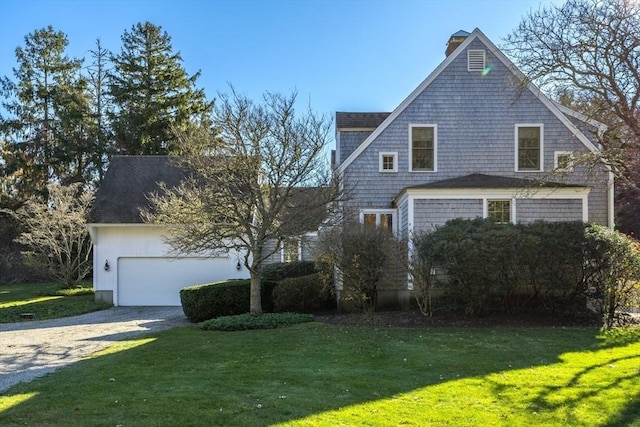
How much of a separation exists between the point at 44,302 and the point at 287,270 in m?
10.3

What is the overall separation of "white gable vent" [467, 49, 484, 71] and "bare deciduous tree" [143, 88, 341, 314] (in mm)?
5933

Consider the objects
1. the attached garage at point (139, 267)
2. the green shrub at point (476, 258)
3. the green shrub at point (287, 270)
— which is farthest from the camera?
the attached garage at point (139, 267)

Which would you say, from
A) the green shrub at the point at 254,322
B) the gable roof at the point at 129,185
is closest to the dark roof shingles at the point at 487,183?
the green shrub at the point at 254,322

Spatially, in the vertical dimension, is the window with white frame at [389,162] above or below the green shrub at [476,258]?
above

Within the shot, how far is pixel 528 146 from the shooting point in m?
16.4

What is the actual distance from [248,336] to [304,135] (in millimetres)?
5243

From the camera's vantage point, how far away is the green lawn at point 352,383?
5.36m

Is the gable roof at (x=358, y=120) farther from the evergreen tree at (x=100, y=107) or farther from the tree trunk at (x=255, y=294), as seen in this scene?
the evergreen tree at (x=100, y=107)

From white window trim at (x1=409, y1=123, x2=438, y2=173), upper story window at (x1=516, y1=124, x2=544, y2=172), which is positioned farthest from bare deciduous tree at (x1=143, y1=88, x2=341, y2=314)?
upper story window at (x1=516, y1=124, x2=544, y2=172)

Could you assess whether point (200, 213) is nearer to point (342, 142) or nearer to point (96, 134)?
point (342, 142)

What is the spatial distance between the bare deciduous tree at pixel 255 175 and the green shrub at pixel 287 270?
13.6 feet


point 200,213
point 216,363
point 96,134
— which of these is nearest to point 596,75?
point 216,363

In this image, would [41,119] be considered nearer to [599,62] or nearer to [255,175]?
[255,175]

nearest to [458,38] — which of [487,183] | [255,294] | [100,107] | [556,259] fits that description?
[487,183]
